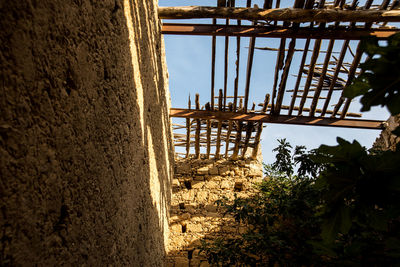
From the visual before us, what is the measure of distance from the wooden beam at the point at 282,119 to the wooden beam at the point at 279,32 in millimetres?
1459

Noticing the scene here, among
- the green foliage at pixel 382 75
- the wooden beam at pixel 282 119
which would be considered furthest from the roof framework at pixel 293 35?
the green foliage at pixel 382 75

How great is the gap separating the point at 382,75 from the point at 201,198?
453 cm

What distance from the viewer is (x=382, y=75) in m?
1.02

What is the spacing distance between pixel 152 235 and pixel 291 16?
302 centimetres

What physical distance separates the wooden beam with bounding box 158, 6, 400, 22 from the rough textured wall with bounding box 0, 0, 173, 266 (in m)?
1.24

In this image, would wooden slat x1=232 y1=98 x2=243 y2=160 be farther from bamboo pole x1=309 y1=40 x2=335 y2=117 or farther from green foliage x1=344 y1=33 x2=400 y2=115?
green foliage x1=344 y1=33 x2=400 y2=115

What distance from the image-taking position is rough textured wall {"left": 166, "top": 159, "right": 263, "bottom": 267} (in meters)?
4.57

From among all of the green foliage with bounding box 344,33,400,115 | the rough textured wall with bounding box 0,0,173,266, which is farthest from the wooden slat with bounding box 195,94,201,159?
the green foliage with bounding box 344,33,400,115

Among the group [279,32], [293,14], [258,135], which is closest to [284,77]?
[279,32]

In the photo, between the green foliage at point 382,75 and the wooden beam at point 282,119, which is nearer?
the green foliage at point 382,75

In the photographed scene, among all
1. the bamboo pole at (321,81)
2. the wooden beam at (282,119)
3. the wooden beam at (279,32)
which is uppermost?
the wooden beam at (279,32)

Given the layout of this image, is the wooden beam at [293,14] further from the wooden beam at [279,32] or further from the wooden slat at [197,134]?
the wooden slat at [197,134]

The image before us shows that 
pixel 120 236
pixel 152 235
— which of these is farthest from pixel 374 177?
pixel 152 235

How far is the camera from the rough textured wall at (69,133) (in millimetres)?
846
